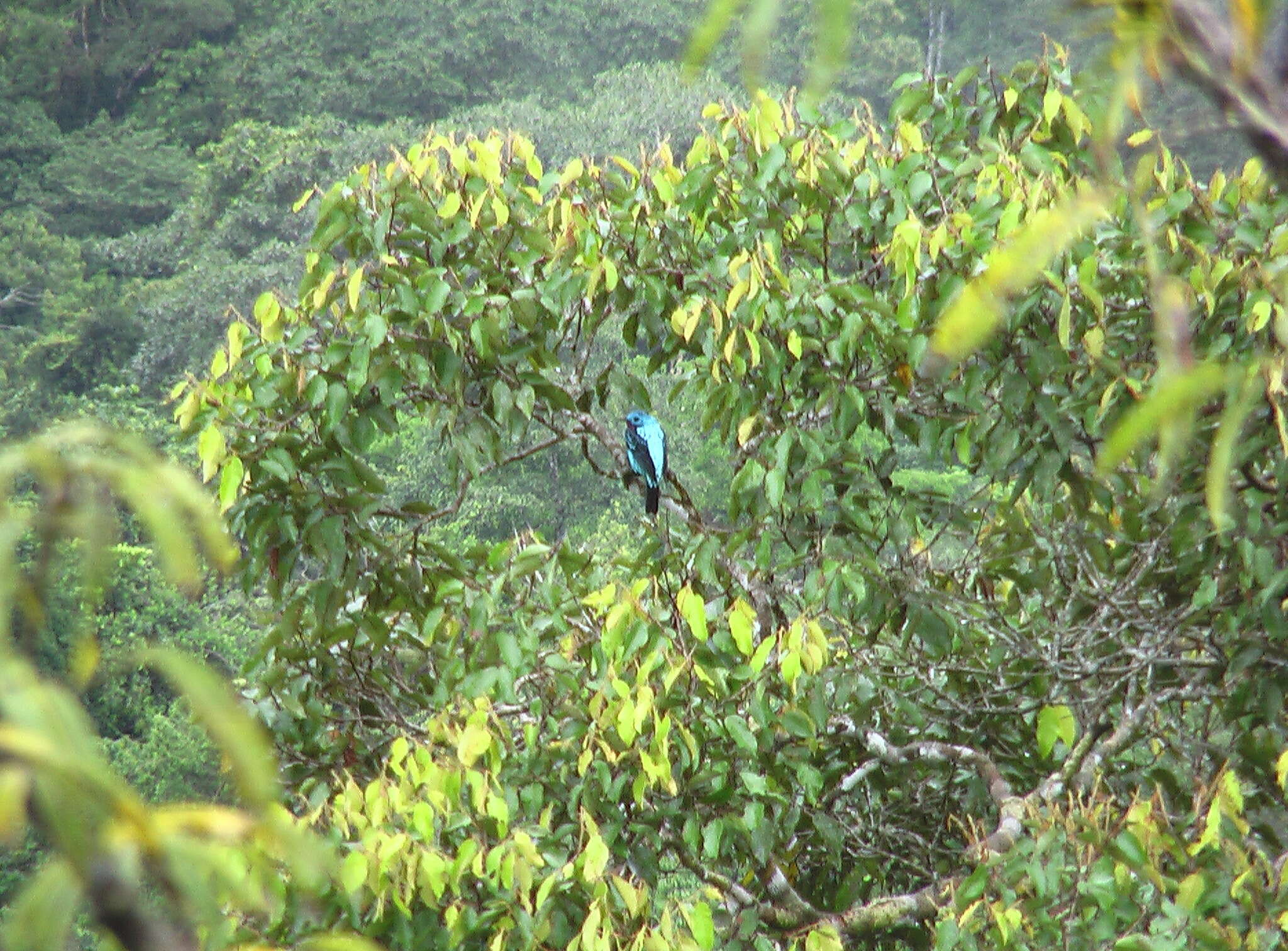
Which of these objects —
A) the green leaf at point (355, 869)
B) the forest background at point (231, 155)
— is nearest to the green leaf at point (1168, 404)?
the green leaf at point (355, 869)

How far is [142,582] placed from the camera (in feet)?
39.1

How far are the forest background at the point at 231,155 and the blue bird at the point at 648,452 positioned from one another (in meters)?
4.61

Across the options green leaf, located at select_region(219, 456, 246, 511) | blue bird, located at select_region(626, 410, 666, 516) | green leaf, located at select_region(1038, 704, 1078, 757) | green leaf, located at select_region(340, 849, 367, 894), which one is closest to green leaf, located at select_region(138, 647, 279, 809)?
green leaf, located at select_region(340, 849, 367, 894)

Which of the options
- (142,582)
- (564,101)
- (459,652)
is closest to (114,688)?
(142,582)

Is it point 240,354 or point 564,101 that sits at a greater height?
point 240,354

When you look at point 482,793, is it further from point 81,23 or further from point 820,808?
point 81,23

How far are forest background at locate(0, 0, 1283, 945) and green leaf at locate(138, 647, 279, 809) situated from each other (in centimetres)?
769

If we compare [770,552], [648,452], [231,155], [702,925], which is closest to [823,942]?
[702,925]

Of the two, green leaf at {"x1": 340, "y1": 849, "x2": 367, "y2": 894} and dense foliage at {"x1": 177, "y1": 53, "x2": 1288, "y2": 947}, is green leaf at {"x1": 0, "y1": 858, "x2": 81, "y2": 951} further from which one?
dense foliage at {"x1": 177, "y1": 53, "x2": 1288, "y2": 947}

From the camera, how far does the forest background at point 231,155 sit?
38.7ft

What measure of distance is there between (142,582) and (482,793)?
10.8 metres

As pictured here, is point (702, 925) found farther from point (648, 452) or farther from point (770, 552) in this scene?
point (648, 452)

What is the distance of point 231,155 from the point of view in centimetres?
1806

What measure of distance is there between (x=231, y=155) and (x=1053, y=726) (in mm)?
17474
